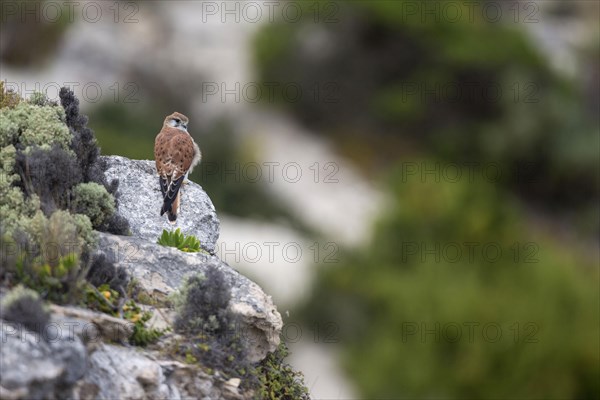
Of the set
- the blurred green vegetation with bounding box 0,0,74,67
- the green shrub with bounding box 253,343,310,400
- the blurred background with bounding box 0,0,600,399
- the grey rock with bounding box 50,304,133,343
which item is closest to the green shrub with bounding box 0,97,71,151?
the grey rock with bounding box 50,304,133,343

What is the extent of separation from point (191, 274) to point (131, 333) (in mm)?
897

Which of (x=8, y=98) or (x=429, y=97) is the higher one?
(x=8, y=98)

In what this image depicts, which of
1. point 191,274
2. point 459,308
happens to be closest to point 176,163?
point 191,274

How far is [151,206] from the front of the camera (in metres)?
8.57

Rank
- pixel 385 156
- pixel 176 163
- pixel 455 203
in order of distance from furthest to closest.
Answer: pixel 385 156 < pixel 455 203 < pixel 176 163

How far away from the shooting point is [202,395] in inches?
255

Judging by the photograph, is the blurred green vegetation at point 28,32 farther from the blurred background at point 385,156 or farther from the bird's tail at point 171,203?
the bird's tail at point 171,203

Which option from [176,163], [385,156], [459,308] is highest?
[176,163]

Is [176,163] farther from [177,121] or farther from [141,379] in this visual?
[141,379]

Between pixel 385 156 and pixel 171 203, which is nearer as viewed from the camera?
pixel 171 203

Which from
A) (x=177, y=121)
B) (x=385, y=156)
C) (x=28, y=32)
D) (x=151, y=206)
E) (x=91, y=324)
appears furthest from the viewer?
(x=385, y=156)

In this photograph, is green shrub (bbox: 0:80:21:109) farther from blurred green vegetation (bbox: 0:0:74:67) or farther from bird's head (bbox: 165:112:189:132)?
blurred green vegetation (bbox: 0:0:74:67)

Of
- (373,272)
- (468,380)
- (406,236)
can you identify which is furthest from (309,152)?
(468,380)

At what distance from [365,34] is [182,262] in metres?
30.6
